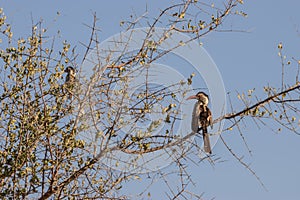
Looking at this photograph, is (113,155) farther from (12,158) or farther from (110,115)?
(12,158)

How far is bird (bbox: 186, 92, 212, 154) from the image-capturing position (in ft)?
21.6

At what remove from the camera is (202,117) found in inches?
292

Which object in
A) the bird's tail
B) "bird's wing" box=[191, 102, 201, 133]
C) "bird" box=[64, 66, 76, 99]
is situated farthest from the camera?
"bird's wing" box=[191, 102, 201, 133]

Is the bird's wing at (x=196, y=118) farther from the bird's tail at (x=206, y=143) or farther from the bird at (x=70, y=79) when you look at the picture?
the bird at (x=70, y=79)

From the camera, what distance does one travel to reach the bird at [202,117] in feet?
21.6

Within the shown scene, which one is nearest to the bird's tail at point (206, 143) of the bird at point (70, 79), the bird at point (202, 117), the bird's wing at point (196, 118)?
the bird at point (202, 117)

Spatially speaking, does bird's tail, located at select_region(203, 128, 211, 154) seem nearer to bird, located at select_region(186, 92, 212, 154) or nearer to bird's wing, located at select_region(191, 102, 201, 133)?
bird, located at select_region(186, 92, 212, 154)

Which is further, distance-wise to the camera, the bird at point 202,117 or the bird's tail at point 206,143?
the bird at point 202,117

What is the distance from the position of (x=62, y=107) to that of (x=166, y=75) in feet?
3.30

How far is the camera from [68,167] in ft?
18.7

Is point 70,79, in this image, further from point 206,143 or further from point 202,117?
point 202,117

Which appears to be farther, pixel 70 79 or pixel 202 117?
pixel 202 117

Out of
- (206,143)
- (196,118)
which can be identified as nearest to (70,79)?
(206,143)

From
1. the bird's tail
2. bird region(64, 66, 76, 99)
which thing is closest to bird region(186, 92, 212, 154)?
the bird's tail
